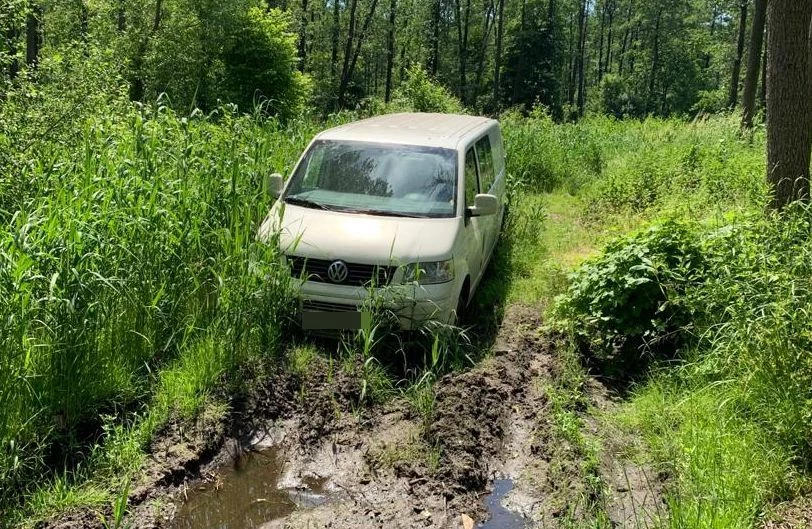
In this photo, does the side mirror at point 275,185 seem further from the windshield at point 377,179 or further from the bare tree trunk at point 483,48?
the bare tree trunk at point 483,48

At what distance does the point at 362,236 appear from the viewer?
5.26m

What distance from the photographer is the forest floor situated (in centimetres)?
363

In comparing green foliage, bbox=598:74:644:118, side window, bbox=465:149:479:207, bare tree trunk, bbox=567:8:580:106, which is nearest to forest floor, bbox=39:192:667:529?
side window, bbox=465:149:479:207

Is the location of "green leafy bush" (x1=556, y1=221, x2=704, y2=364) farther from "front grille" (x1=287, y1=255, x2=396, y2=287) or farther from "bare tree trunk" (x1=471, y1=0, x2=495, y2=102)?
"bare tree trunk" (x1=471, y1=0, x2=495, y2=102)

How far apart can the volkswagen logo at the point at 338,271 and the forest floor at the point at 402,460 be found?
625mm

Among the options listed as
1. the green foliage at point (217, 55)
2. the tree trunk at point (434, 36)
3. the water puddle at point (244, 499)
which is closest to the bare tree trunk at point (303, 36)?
the tree trunk at point (434, 36)

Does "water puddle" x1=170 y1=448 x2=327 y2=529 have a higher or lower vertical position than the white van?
lower

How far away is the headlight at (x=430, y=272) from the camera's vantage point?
5148 mm

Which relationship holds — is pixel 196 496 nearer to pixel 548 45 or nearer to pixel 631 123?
pixel 631 123

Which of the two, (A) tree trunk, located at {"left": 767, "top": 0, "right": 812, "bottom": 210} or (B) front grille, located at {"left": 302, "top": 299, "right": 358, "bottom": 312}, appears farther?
(A) tree trunk, located at {"left": 767, "top": 0, "right": 812, "bottom": 210}

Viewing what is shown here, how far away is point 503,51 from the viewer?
183 ft

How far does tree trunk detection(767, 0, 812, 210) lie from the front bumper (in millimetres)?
3698

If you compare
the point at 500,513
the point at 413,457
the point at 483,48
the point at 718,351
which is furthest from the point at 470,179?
the point at 483,48

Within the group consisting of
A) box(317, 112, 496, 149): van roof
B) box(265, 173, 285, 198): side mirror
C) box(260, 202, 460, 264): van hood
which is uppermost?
box(317, 112, 496, 149): van roof
